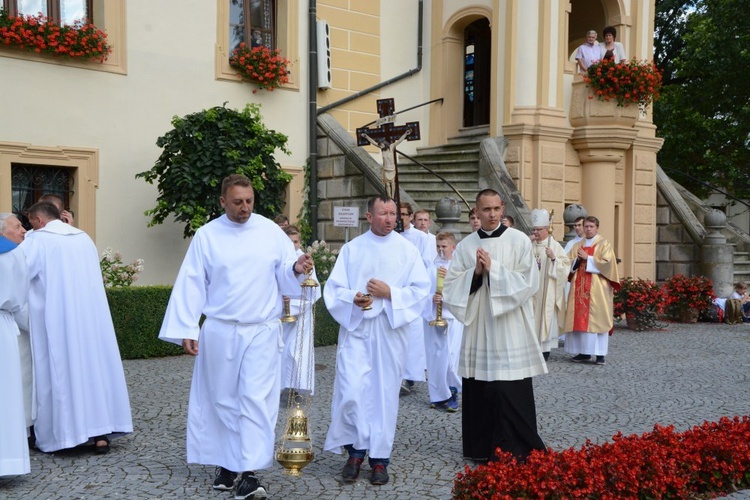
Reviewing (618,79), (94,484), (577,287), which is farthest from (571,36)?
(94,484)

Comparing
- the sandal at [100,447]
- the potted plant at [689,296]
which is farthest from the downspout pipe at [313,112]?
the sandal at [100,447]

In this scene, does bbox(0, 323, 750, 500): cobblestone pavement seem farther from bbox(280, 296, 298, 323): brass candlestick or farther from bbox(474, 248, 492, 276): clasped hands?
bbox(474, 248, 492, 276): clasped hands

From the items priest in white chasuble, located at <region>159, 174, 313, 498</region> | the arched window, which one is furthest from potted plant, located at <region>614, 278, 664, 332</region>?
priest in white chasuble, located at <region>159, 174, 313, 498</region>

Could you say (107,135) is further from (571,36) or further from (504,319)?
(571,36)

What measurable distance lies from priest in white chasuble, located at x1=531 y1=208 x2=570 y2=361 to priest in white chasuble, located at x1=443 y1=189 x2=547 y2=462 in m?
4.76

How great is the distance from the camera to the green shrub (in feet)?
36.8

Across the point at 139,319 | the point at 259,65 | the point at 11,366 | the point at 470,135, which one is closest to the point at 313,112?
the point at 259,65

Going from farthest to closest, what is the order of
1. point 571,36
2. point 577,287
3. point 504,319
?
point 571,36 → point 577,287 → point 504,319

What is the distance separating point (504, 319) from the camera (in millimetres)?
6543

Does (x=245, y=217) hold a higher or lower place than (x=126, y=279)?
higher

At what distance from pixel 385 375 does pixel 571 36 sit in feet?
53.9

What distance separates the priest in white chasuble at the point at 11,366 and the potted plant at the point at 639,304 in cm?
1080

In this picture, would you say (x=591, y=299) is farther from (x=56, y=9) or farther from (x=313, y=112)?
(x=56, y=9)

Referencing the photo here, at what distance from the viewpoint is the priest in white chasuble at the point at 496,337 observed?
6430mm
